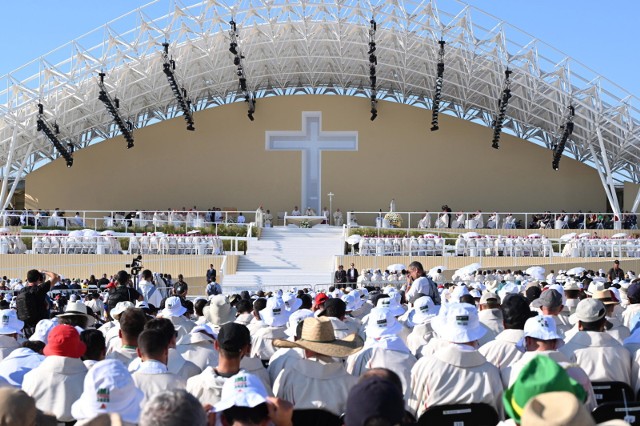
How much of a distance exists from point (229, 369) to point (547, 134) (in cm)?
4342

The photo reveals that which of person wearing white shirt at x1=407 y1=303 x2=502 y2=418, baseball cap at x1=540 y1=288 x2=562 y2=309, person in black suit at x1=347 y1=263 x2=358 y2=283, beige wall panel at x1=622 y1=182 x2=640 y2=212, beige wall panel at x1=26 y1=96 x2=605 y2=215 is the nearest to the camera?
person wearing white shirt at x1=407 y1=303 x2=502 y2=418

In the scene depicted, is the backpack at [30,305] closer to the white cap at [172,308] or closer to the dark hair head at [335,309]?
the white cap at [172,308]

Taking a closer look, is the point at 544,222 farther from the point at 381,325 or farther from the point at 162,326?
the point at 162,326

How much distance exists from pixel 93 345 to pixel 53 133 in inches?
1450

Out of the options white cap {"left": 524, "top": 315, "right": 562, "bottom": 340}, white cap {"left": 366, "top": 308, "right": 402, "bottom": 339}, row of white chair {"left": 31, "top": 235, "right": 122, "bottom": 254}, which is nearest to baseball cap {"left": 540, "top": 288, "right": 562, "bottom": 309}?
white cap {"left": 366, "top": 308, "right": 402, "bottom": 339}

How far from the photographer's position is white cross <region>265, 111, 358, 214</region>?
153 feet

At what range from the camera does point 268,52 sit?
139 feet

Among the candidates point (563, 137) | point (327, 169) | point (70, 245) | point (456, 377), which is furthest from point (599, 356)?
point (327, 169)

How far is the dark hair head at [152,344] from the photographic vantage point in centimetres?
530

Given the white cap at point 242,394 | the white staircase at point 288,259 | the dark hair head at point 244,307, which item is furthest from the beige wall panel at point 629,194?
the white cap at point 242,394

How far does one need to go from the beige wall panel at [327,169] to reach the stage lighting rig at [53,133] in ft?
12.8

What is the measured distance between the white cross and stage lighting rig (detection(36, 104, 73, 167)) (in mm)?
9898

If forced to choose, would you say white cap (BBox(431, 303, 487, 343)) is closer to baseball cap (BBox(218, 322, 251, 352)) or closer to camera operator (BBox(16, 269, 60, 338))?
baseball cap (BBox(218, 322, 251, 352))

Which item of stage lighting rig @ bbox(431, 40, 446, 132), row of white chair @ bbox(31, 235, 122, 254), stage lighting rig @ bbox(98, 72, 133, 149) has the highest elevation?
stage lighting rig @ bbox(431, 40, 446, 132)
